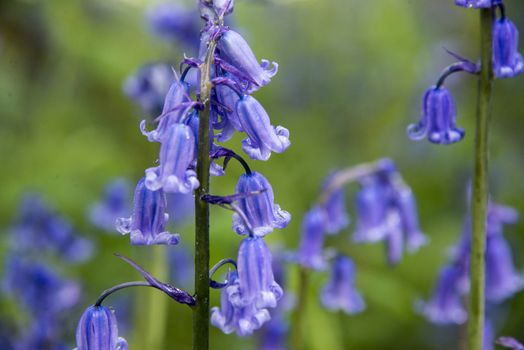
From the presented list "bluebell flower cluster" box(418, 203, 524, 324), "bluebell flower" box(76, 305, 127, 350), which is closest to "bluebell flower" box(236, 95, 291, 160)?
"bluebell flower" box(76, 305, 127, 350)

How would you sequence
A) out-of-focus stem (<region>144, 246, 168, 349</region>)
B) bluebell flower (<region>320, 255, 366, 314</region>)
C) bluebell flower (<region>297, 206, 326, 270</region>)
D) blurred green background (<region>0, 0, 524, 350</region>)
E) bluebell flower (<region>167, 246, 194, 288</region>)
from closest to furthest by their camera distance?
bluebell flower (<region>297, 206, 326, 270</region>), bluebell flower (<region>320, 255, 366, 314</region>), out-of-focus stem (<region>144, 246, 168, 349</region>), blurred green background (<region>0, 0, 524, 350</region>), bluebell flower (<region>167, 246, 194, 288</region>)

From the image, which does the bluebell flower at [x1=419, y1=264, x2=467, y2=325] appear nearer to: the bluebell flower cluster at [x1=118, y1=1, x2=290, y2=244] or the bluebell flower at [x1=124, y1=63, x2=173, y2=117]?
the bluebell flower at [x1=124, y1=63, x2=173, y2=117]

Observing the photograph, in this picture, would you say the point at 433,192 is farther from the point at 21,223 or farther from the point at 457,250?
the point at 21,223

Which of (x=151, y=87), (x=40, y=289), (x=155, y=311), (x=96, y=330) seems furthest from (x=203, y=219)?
(x=40, y=289)

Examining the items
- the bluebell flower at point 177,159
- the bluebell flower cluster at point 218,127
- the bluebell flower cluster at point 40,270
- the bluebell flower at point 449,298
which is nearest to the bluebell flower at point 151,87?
→ the bluebell flower cluster at point 40,270

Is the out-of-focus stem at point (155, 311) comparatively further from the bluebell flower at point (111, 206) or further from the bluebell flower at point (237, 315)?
the bluebell flower at point (237, 315)

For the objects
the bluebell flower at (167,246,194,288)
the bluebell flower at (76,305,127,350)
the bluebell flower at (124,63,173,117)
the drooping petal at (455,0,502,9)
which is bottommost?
the bluebell flower at (76,305,127,350)

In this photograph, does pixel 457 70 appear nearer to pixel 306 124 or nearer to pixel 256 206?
pixel 256 206
